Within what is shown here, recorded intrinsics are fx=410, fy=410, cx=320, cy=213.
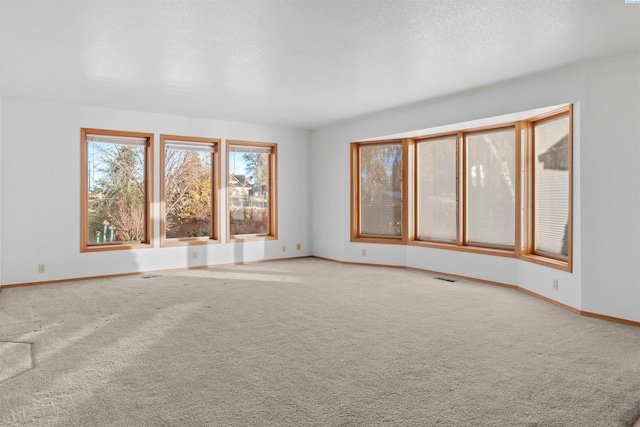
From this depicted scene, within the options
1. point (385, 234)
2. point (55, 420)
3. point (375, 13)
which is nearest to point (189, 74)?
point (375, 13)

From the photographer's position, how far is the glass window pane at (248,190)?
24.4 ft

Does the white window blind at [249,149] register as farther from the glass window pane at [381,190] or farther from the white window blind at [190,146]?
the glass window pane at [381,190]

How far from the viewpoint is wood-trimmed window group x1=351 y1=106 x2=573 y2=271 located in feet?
15.9

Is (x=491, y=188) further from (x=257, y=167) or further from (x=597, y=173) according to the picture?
(x=257, y=167)

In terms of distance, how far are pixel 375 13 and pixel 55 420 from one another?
10.7 feet

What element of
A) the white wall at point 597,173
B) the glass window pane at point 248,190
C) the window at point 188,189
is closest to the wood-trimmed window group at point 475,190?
the white wall at point 597,173

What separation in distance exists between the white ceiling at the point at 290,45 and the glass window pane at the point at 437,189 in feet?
4.11

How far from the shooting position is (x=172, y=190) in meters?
6.83

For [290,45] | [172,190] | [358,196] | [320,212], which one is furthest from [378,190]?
[290,45]

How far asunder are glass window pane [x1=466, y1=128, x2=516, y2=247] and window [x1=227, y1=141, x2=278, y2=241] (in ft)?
11.7

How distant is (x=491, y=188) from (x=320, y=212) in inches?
129

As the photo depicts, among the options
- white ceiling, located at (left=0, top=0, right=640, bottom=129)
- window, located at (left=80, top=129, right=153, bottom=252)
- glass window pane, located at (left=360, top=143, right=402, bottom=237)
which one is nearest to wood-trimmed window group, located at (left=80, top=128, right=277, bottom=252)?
window, located at (left=80, top=129, right=153, bottom=252)

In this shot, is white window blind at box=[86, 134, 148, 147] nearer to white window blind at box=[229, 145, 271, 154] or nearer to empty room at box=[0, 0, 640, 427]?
empty room at box=[0, 0, 640, 427]

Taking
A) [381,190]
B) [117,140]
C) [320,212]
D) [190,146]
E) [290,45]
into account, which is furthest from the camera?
[320,212]
